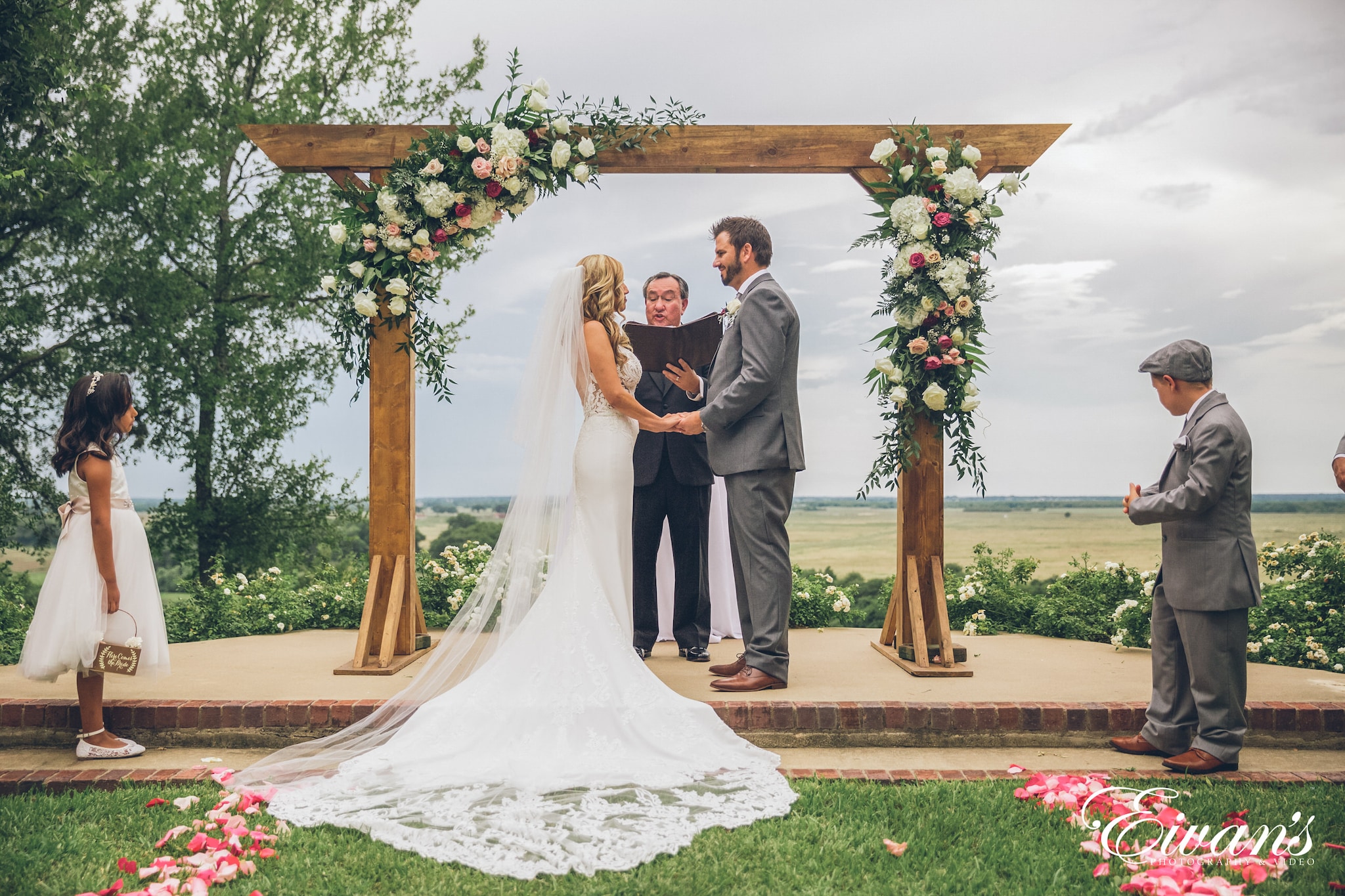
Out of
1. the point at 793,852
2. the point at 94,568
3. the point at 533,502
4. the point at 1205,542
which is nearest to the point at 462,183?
the point at 533,502

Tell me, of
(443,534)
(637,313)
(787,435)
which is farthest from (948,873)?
(443,534)

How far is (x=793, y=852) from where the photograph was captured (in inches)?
118

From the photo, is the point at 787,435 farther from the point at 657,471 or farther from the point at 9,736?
the point at 9,736

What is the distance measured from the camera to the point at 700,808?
3.32 meters

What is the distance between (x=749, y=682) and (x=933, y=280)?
94.5 inches

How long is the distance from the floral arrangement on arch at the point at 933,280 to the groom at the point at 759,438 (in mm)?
823

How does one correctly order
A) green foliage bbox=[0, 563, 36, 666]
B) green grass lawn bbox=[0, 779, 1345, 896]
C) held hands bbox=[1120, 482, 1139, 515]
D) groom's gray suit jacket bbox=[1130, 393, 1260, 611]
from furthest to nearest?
1. green foliage bbox=[0, 563, 36, 666]
2. held hands bbox=[1120, 482, 1139, 515]
3. groom's gray suit jacket bbox=[1130, 393, 1260, 611]
4. green grass lawn bbox=[0, 779, 1345, 896]

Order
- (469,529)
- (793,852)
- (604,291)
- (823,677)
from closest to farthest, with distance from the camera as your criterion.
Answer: (793,852) → (604,291) → (823,677) → (469,529)

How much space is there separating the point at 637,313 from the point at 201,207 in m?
8.04

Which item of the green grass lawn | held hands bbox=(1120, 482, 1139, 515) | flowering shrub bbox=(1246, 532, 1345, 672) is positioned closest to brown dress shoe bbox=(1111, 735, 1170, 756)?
the green grass lawn

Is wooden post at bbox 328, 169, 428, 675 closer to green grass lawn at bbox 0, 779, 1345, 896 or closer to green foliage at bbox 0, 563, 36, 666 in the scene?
green foliage at bbox 0, 563, 36, 666

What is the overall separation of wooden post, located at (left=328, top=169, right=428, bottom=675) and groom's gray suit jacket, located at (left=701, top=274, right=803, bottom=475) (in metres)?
1.89

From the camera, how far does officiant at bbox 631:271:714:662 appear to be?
545 centimetres

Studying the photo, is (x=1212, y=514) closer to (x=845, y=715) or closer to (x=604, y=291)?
(x=845, y=715)
